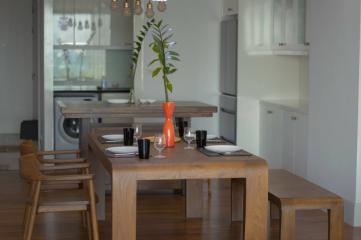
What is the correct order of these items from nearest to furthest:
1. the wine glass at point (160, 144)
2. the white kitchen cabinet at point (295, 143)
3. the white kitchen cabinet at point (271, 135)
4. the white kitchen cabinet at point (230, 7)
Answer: the wine glass at point (160, 144) → the white kitchen cabinet at point (295, 143) → the white kitchen cabinet at point (271, 135) → the white kitchen cabinet at point (230, 7)

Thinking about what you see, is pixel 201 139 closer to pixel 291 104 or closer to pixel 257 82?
pixel 291 104

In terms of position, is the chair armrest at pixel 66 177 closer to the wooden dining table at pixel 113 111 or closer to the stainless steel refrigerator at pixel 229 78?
the wooden dining table at pixel 113 111

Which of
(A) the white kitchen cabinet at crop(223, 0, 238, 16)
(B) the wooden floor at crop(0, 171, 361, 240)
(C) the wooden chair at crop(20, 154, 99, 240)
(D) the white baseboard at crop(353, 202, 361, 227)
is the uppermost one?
(A) the white kitchen cabinet at crop(223, 0, 238, 16)

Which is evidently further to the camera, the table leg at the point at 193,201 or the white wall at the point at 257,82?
the white wall at the point at 257,82

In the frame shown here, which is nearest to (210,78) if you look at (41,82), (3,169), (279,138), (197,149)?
(279,138)

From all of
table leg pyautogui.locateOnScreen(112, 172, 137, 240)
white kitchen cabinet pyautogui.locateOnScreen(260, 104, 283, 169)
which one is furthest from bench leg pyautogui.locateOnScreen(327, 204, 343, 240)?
white kitchen cabinet pyautogui.locateOnScreen(260, 104, 283, 169)

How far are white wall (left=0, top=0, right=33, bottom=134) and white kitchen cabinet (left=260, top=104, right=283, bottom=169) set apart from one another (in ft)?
15.1

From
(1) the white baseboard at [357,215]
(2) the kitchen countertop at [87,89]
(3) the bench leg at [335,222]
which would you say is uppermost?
(2) the kitchen countertop at [87,89]

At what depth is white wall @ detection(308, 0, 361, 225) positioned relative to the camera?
5410 mm

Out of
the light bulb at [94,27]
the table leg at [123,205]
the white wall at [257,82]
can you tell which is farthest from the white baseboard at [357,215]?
the light bulb at [94,27]

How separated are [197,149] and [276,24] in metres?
3.35

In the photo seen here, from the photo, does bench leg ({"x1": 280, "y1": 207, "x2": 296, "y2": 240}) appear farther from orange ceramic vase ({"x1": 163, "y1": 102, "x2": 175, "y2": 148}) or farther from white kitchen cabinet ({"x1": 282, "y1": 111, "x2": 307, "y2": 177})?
white kitchen cabinet ({"x1": 282, "y1": 111, "x2": 307, "y2": 177})

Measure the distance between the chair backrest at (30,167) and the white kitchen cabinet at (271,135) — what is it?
11.1 ft

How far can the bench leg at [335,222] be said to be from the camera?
4.39m
